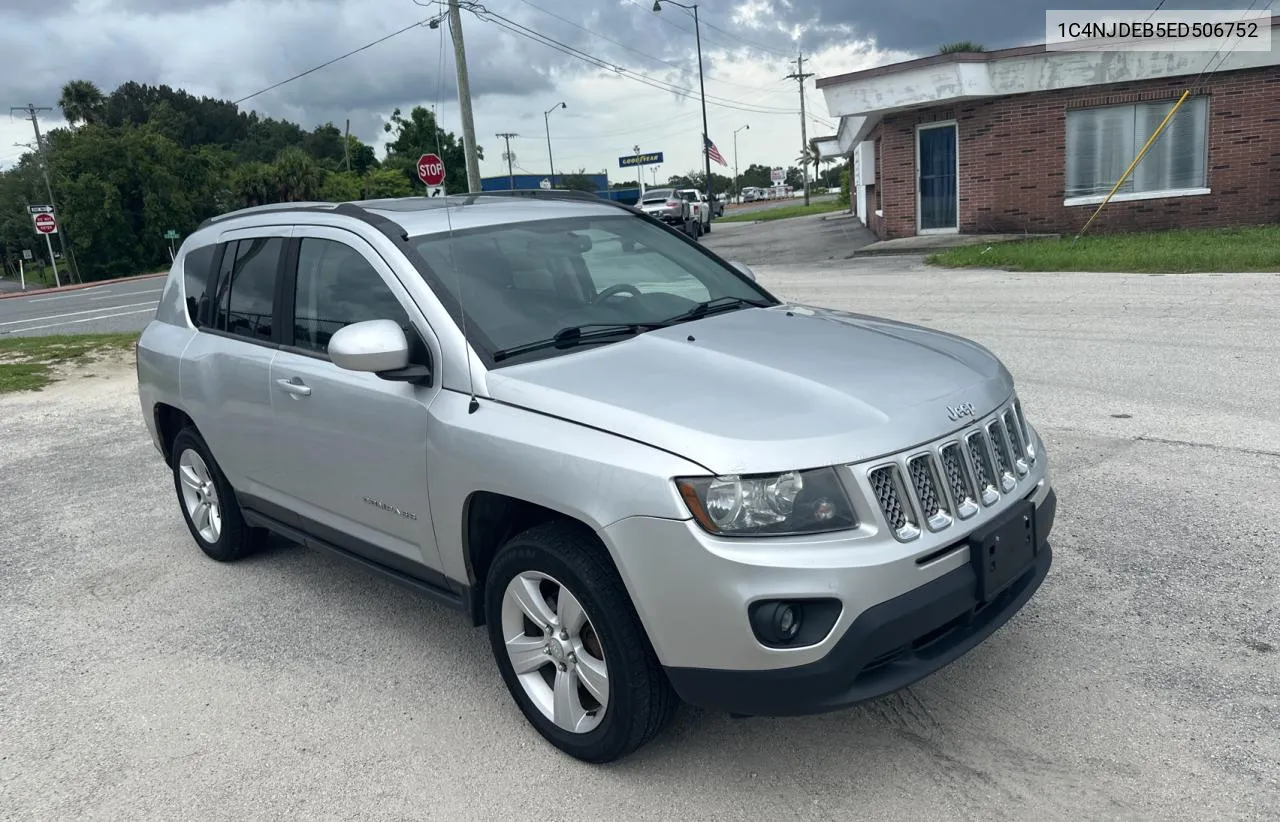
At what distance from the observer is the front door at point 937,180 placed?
71.8 feet

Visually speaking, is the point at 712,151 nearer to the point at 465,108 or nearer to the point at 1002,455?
the point at 465,108

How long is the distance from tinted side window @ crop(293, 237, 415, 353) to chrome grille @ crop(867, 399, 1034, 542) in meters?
1.89

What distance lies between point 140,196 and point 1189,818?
67.9m

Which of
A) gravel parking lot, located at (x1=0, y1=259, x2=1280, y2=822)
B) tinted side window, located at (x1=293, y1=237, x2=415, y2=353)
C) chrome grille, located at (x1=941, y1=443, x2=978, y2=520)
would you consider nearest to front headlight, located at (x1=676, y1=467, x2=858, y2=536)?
chrome grille, located at (x1=941, y1=443, x2=978, y2=520)

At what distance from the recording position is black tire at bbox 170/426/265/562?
16.8 feet

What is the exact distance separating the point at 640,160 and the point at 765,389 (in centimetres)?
9232

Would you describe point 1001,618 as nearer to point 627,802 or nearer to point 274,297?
point 627,802

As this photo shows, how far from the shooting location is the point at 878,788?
2984 millimetres

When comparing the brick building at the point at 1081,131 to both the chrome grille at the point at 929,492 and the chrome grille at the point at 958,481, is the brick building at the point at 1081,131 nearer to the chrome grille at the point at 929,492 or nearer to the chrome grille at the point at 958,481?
the chrome grille at the point at 958,481

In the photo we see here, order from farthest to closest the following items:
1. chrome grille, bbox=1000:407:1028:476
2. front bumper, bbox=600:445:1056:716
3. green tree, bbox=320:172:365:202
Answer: green tree, bbox=320:172:365:202 → chrome grille, bbox=1000:407:1028:476 → front bumper, bbox=600:445:1056:716

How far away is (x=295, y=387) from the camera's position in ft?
13.7

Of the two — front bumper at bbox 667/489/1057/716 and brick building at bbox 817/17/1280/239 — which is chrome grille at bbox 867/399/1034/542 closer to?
front bumper at bbox 667/489/1057/716

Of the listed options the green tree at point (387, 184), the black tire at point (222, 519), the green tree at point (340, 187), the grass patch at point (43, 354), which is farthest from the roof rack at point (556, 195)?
the green tree at point (340, 187)

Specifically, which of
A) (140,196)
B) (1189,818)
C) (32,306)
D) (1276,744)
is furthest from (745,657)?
(140,196)
